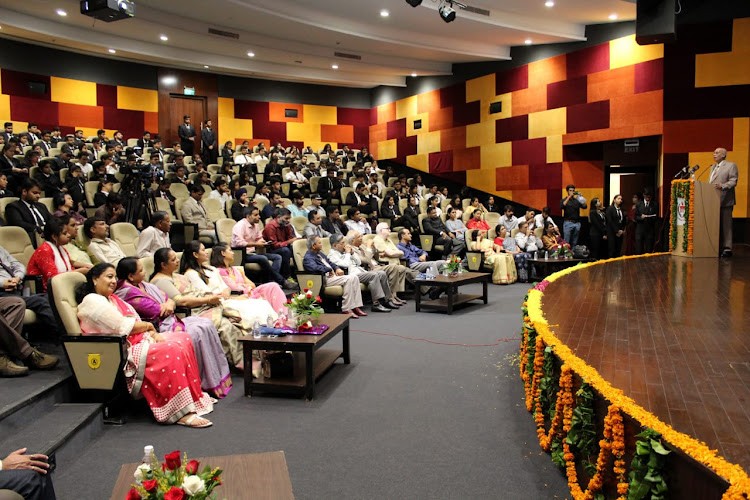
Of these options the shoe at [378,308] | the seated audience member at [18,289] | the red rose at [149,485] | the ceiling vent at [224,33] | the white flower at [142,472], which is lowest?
the shoe at [378,308]

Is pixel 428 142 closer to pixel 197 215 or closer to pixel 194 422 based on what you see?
pixel 197 215

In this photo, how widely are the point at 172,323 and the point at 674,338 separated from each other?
3005 mm

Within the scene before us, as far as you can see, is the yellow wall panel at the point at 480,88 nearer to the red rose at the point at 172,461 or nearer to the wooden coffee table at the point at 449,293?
the wooden coffee table at the point at 449,293

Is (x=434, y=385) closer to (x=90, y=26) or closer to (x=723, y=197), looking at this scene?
(x=723, y=197)

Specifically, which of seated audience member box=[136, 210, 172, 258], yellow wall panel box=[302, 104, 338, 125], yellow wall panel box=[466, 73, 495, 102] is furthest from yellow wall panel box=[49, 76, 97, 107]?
seated audience member box=[136, 210, 172, 258]

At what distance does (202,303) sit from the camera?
3973 millimetres

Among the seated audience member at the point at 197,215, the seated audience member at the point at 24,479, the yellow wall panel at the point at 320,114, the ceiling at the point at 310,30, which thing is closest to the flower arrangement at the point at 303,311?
the seated audience member at the point at 24,479

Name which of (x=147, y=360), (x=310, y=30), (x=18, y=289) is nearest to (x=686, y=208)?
(x=147, y=360)

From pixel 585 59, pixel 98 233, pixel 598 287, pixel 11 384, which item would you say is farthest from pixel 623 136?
pixel 11 384

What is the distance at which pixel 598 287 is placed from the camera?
5.09 metres

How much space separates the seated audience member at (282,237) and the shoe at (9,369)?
3.80 m

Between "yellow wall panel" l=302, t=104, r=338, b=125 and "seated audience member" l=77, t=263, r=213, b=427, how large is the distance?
44.1 feet

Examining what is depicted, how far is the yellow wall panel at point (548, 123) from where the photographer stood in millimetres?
10953

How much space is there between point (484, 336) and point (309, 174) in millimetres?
Result: 7115
